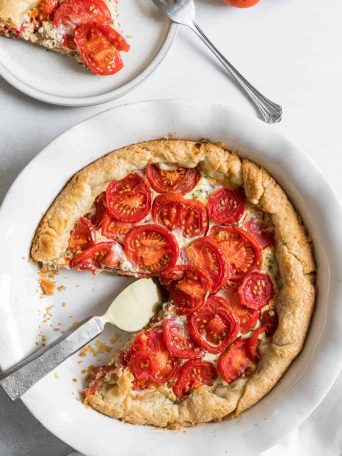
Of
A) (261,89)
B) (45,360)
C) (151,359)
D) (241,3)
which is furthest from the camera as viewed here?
(261,89)

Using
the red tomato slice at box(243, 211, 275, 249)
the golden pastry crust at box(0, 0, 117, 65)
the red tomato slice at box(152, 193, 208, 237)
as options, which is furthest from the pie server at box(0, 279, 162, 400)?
the golden pastry crust at box(0, 0, 117, 65)

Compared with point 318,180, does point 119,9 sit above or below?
above

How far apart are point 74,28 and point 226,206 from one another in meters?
1.28

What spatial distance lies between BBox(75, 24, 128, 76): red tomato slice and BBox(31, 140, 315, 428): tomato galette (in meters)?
0.51

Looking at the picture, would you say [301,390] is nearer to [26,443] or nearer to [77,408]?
[77,408]

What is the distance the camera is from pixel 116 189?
11.9 feet

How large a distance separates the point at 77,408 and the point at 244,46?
2.20 m

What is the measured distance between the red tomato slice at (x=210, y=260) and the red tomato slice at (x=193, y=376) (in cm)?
41

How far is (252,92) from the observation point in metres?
3.82

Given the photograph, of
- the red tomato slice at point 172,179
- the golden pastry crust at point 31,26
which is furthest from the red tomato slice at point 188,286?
the golden pastry crust at point 31,26

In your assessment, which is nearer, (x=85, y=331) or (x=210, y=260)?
(x=85, y=331)

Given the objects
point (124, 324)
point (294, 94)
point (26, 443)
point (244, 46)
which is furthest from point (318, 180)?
point (26, 443)

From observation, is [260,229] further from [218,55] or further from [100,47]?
[100,47]

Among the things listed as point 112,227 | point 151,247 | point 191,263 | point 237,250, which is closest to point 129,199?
point 112,227
